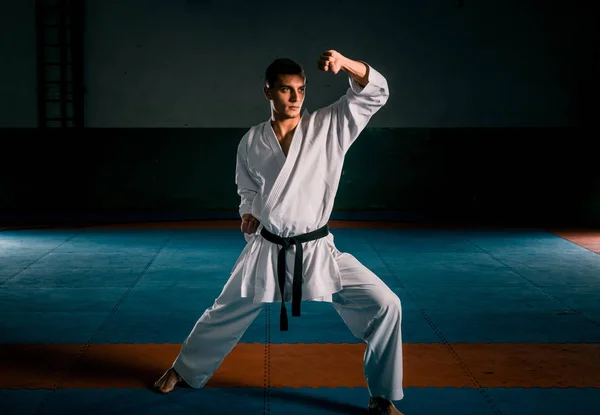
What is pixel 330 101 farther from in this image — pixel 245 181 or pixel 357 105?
pixel 357 105

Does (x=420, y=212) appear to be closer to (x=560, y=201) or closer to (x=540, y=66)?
(x=560, y=201)

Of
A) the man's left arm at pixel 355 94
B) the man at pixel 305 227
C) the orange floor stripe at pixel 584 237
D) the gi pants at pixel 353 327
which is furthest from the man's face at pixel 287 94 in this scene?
the orange floor stripe at pixel 584 237

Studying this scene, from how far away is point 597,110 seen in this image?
969 centimetres

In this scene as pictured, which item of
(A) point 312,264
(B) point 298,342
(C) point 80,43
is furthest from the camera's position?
(C) point 80,43

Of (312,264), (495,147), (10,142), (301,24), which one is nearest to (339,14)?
(301,24)

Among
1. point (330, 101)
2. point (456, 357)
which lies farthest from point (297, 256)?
point (330, 101)

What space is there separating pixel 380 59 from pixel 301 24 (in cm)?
116

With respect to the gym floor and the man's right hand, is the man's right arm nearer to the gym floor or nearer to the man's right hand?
the man's right hand

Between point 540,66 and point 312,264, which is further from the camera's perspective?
point 540,66

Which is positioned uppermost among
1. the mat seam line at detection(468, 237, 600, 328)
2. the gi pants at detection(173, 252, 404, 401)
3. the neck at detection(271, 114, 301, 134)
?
the neck at detection(271, 114, 301, 134)

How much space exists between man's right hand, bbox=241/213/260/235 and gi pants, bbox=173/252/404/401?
0.67 ft

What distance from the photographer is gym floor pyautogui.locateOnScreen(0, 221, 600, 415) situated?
10.6ft

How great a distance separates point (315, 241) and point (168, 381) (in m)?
0.98

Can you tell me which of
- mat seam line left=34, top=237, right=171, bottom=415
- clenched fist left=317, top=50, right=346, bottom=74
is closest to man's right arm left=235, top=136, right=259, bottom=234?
clenched fist left=317, top=50, right=346, bottom=74
